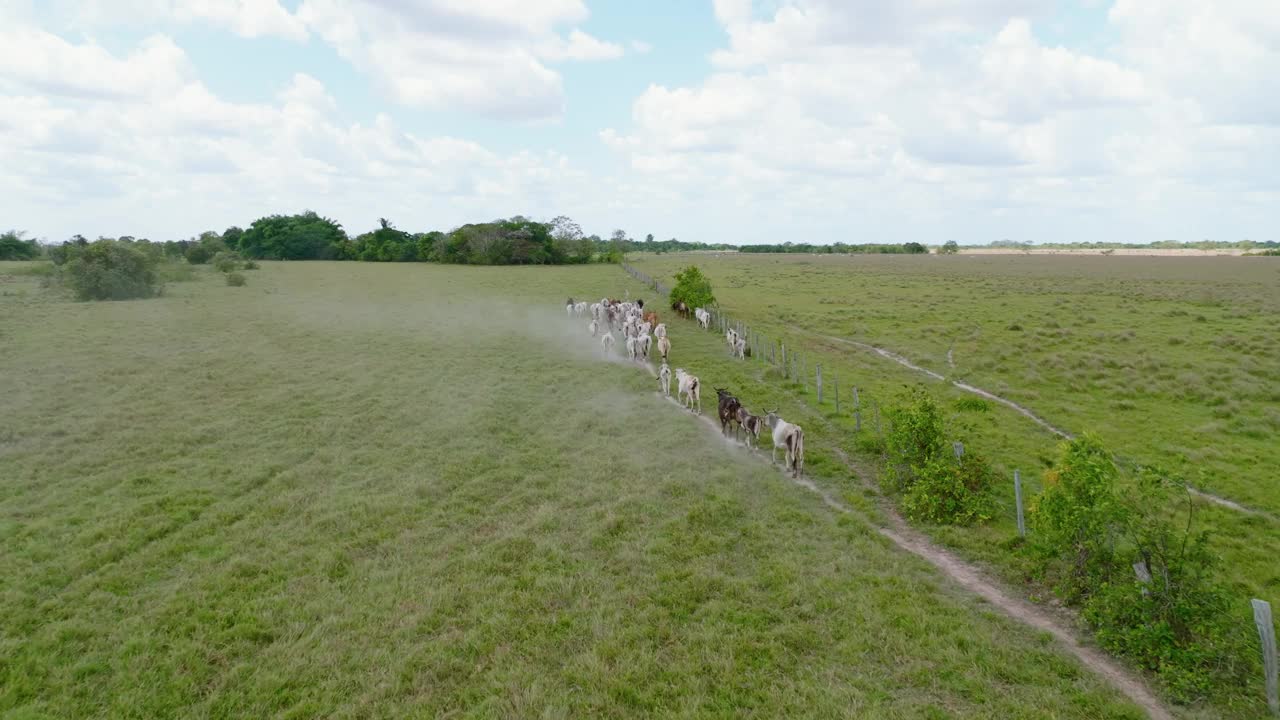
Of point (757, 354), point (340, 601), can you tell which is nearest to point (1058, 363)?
point (757, 354)

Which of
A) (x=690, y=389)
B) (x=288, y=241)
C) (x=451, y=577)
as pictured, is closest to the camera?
(x=451, y=577)

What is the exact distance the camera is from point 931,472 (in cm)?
1157

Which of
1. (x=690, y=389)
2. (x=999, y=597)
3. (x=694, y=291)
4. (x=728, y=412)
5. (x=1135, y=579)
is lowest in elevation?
(x=999, y=597)

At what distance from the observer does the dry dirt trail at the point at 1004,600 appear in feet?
22.4

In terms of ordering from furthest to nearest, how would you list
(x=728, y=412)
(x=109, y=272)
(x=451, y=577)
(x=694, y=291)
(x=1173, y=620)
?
(x=109, y=272)
(x=694, y=291)
(x=728, y=412)
(x=451, y=577)
(x=1173, y=620)

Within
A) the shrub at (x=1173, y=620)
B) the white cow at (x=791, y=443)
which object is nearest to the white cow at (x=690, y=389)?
the white cow at (x=791, y=443)

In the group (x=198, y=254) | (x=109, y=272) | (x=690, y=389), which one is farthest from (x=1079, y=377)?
(x=198, y=254)

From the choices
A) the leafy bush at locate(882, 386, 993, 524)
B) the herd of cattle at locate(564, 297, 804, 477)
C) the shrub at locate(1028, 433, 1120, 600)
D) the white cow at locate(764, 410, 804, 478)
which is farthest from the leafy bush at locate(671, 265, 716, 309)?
the shrub at locate(1028, 433, 1120, 600)

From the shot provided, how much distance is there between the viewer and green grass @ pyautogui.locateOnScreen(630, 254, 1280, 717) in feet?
37.3

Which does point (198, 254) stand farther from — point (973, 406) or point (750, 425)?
point (973, 406)

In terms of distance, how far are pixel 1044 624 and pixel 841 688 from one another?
10.8 ft

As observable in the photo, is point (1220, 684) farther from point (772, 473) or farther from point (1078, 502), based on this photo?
point (772, 473)

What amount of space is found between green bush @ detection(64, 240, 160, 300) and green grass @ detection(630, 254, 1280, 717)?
136ft

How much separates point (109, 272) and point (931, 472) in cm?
5147
